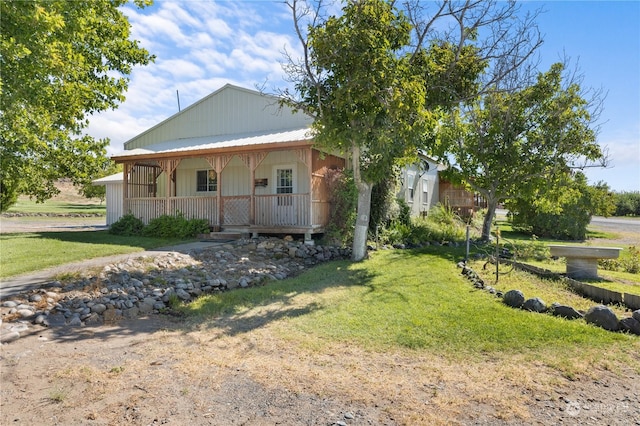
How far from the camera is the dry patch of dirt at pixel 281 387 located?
346cm

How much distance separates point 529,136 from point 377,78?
8.52 metres

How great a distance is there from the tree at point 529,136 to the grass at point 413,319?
24.9ft

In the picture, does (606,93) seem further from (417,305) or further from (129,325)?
(129,325)

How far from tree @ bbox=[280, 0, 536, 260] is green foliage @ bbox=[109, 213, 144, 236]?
8.45m

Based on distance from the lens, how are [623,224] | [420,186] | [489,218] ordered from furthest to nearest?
[623,224]
[420,186]
[489,218]

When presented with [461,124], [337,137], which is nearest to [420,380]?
[337,137]

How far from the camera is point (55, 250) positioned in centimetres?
1074

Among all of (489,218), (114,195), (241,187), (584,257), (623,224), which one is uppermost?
(241,187)

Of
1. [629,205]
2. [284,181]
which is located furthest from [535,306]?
[629,205]

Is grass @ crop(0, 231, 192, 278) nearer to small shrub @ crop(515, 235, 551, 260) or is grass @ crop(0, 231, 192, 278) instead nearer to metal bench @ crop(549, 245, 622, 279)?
small shrub @ crop(515, 235, 551, 260)

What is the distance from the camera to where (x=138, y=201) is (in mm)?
16188

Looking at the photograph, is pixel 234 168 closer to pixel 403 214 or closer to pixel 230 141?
pixel 230 141

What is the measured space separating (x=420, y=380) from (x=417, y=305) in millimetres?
2920

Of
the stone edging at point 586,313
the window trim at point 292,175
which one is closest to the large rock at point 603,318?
the stone edging at point 586,313
